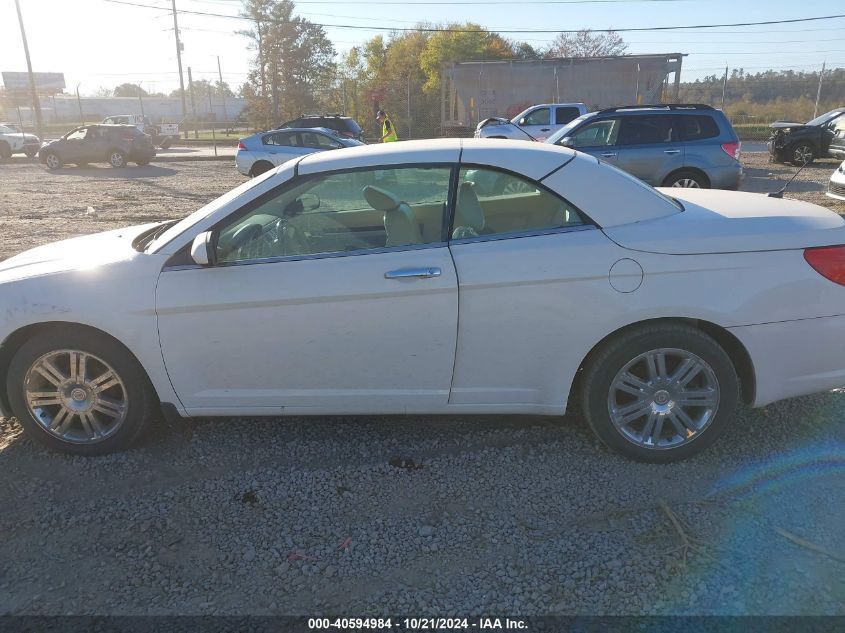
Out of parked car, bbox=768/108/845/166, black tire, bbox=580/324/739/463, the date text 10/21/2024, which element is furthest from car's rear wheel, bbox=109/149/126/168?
the date text 10/21/2024

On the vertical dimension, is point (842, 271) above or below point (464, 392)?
above

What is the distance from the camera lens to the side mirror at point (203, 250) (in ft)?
9.98

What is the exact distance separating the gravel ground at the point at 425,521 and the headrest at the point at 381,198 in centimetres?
129

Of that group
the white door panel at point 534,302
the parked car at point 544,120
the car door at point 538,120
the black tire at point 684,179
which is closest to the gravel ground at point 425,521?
the white door panel at point 534,302

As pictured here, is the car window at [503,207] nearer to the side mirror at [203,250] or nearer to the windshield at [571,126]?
the side mirror at [203,250]

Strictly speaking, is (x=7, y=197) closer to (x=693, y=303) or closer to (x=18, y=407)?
(x=18, y=407)

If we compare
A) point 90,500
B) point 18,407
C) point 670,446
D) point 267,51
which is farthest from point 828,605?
point 267,51

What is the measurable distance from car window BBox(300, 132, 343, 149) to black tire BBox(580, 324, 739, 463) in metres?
14.5

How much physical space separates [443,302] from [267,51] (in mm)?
50034

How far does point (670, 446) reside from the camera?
127 inches

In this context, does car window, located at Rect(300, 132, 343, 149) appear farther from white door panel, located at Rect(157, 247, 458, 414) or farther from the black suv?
white door panel, located at Rect(157, 247, 458, 414)

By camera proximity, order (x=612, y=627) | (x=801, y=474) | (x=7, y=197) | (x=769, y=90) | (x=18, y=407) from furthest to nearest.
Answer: (x=769, y=90) < (x=7, y=197) < (x=18, y=407) < (x=801, y=474) < (x=612, y=627)

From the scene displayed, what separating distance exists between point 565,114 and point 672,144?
10089 millimetres

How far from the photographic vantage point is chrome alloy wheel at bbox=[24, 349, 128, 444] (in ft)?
10.9
